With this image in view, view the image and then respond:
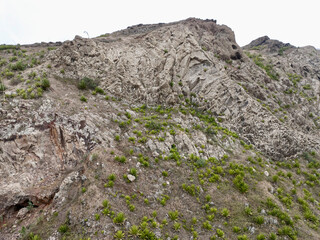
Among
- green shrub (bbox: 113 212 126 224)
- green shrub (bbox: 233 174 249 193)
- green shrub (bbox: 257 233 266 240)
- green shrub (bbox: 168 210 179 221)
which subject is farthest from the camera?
green shrub (bbox: 233 174 249 193)

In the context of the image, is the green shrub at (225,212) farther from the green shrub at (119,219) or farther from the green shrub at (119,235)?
the green shrub at (119,235)

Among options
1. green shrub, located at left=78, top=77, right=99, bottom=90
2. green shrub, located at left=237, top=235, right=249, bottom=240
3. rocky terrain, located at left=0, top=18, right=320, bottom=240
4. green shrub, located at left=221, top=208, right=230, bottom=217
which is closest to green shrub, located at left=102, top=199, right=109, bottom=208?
rocky terrain, located at left=0, top=18, right=320, bottom=240

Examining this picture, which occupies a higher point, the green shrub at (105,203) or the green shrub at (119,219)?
the green shrub at (105,203)

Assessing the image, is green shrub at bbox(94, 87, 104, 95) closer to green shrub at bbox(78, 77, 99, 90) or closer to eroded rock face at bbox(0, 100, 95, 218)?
green shrub at bbox(78, 77, 99, 90)

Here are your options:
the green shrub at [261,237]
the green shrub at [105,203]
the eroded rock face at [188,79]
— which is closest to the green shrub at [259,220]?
the green shrub at [261,237]

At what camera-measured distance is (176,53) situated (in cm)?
2595

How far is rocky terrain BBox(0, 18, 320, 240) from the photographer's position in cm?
1022

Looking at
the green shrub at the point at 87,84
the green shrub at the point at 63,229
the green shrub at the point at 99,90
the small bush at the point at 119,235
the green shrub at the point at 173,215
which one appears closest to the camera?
the small bush at the point at 119,235

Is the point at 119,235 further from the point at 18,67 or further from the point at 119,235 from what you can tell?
the point at 18,67

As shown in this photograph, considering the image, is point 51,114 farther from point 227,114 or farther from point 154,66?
point 227,114

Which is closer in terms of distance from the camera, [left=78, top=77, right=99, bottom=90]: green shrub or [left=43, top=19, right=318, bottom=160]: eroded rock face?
[left=78, top=77, right=99, bottom=90]: green shrub

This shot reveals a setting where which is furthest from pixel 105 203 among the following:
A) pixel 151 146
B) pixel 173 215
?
pixel 151 146

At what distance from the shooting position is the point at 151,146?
15.1 metres

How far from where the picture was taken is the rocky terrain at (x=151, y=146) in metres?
10.2
